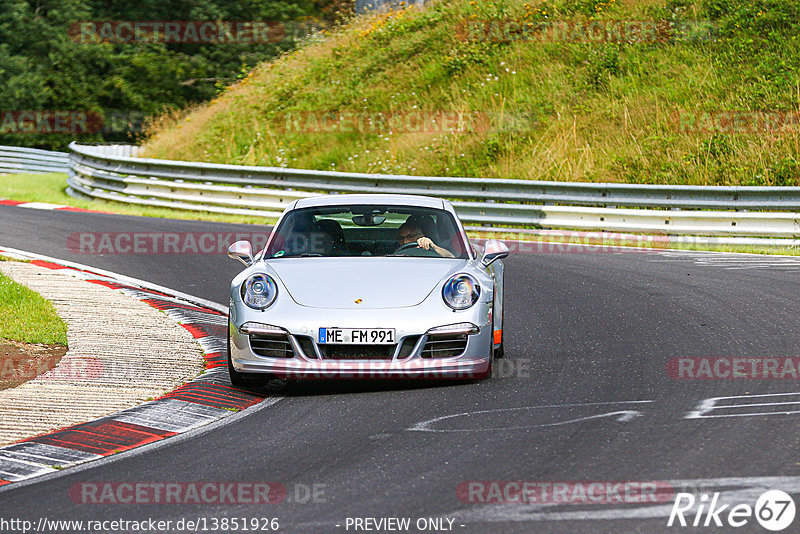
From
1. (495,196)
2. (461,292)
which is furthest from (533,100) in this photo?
(461,292)

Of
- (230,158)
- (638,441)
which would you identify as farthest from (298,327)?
(230,158)

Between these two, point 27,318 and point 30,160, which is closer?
point 27,318

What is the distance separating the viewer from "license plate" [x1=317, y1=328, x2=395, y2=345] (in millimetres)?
7234

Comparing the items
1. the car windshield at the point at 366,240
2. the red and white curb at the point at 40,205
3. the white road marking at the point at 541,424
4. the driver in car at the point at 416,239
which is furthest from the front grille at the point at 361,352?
the red and white curb at the point at 40,205

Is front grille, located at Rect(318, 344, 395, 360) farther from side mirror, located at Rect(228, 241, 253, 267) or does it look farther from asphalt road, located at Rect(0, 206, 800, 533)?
side mirror, located at Rect(228, 241, 253, 267)

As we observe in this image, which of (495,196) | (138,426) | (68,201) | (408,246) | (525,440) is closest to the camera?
(525,440)

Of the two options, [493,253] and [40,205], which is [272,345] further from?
[40,205]

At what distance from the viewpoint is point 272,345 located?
24.3 feet

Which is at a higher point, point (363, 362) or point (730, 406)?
Result: point (363, 362)

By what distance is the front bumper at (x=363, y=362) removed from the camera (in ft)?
23.8

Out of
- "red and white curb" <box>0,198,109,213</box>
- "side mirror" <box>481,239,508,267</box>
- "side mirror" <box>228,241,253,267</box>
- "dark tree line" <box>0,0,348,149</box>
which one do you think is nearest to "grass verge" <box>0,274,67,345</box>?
"side mirror" <box>228,241,253,267</box>

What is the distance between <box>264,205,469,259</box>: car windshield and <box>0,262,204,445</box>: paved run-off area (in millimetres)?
1179

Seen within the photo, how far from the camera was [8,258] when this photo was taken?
14312 mm

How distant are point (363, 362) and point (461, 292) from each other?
0.87 m
